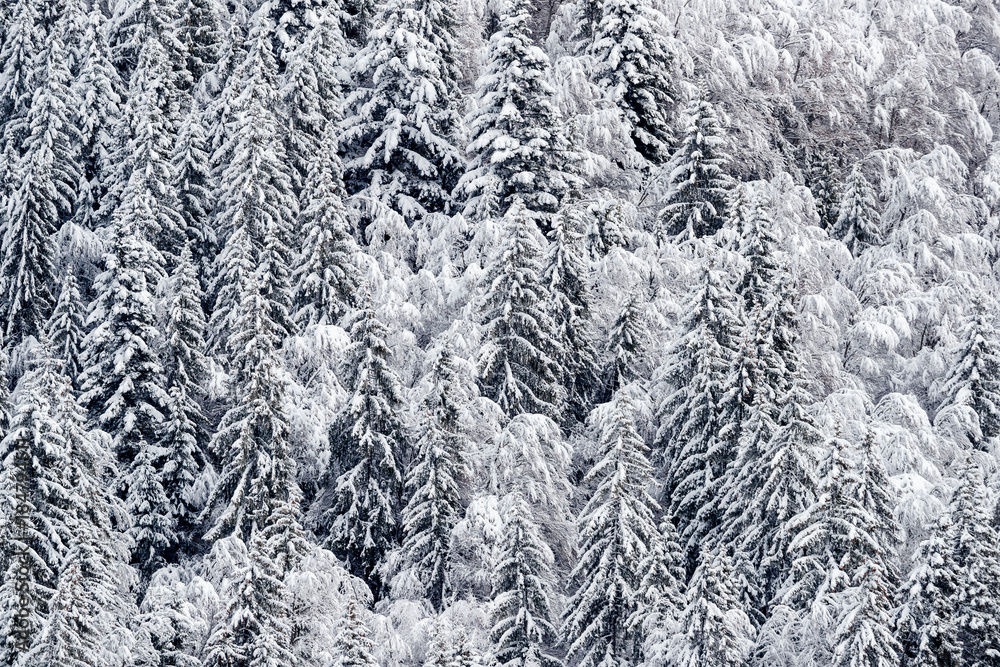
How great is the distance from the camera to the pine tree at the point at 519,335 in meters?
28.0

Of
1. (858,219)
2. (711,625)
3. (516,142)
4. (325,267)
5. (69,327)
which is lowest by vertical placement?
(69,327)

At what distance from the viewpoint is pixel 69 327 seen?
31375mm

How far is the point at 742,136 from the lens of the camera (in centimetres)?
4072

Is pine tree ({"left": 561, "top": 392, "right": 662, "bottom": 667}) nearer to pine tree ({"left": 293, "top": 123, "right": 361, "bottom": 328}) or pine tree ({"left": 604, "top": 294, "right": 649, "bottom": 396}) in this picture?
pine tree ({"left": 604, "top": 294, "right": 649, "bottom": 396})

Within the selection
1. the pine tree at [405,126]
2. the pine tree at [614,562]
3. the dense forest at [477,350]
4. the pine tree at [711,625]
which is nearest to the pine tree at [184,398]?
the dense forest at [477,350]

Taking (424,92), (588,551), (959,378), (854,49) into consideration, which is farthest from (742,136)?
(588,551)

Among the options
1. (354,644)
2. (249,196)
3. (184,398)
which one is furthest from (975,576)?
(249,196)

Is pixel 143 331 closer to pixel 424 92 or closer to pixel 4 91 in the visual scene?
pixel 424 92

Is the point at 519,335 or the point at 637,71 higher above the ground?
the point at 637,71

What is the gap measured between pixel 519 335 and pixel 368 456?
465 centimetres

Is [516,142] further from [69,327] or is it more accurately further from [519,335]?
[69,327]

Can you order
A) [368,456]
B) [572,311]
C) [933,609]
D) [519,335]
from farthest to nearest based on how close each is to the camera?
[572,311] → [519,335] → [368,456] → [933,609]

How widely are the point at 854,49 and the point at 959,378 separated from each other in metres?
19.0

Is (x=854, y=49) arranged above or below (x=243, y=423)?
above
